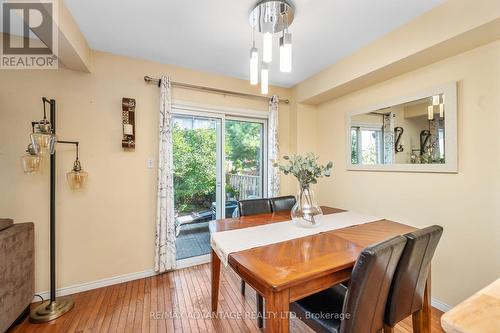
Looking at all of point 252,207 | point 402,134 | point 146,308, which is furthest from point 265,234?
point 402,134

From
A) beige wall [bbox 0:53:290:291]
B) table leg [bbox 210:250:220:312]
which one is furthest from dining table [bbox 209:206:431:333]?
beige wall [bbox 0:53:290:291]

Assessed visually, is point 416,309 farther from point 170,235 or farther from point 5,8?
point 5,8

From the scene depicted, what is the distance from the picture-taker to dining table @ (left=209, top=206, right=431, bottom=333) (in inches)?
39.8

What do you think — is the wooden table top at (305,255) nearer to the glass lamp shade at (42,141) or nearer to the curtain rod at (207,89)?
the glass lamp shade at (42,141)

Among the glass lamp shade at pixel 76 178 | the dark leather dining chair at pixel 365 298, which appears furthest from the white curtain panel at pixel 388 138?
the glass lamp shade at pixel 76 178

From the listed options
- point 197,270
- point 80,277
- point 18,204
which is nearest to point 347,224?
point 197,270

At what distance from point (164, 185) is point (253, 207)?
1.05 meters

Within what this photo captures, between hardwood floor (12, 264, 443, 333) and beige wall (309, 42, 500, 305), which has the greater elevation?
beige wall (309, 42, 500, 305)

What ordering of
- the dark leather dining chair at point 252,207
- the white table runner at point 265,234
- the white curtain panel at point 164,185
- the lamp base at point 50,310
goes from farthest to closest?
the white curtain panel at point 164,185, the dark leather dining chair at point 252,207, the lamp base at point 50,310, the white table runner at point 265,234

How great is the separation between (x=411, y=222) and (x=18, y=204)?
12.1ft

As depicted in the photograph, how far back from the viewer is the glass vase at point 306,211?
175 centimetres

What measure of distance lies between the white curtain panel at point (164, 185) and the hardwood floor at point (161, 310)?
286 millimetres

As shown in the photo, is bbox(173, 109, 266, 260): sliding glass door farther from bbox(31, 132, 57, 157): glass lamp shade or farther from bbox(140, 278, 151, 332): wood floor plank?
bbox(31, 132, 57, 157): glass lamp shade

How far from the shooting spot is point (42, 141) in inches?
68.2
